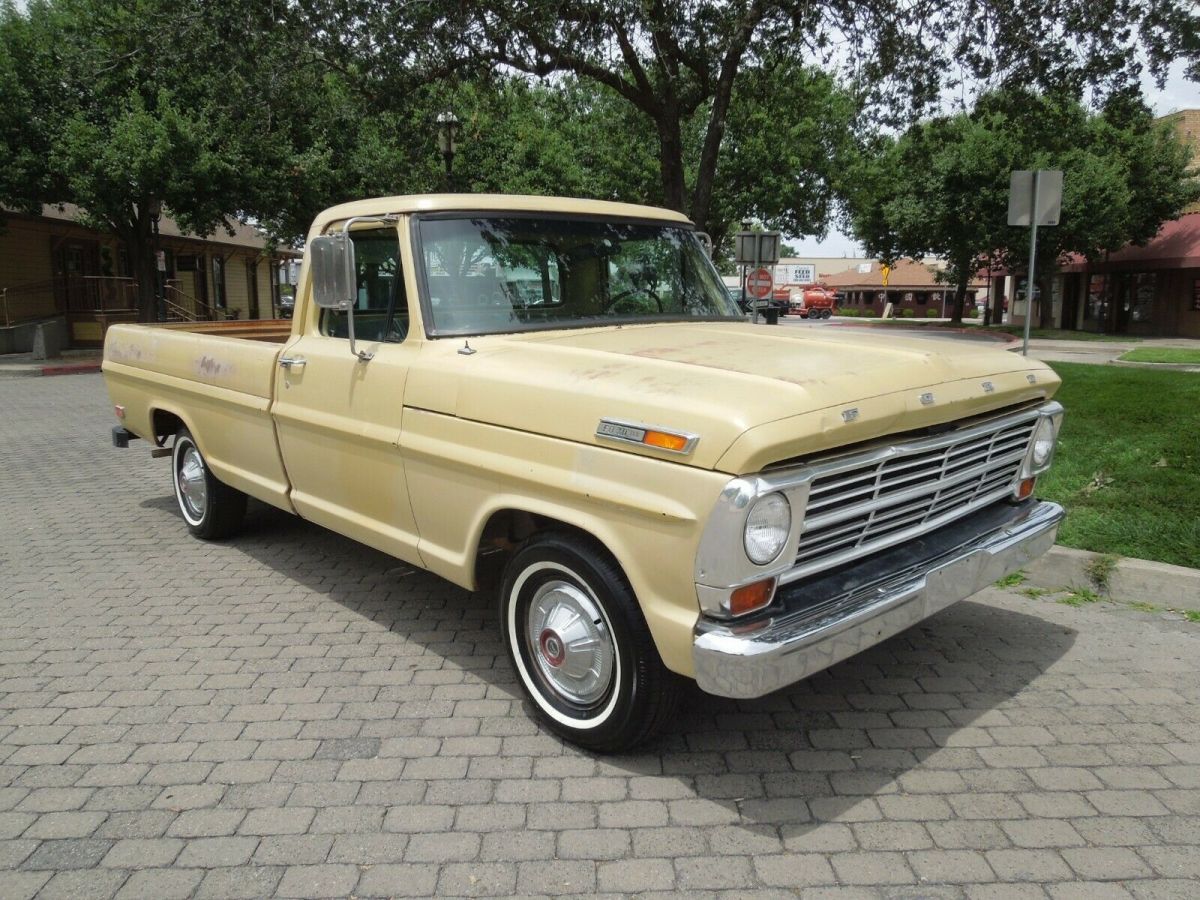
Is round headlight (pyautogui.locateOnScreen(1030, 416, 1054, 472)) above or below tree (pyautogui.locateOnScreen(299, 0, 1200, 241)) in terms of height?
below

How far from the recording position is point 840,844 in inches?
113

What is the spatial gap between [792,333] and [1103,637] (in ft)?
6.95

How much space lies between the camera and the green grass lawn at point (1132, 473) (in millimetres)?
5219

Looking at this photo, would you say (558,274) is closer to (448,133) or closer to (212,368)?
(212,368)

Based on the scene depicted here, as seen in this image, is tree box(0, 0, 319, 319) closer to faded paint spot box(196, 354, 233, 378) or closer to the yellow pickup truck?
faded paint spot box(196, 354, 233, 378)

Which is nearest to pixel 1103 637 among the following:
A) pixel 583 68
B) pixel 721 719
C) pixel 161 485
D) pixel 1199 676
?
pixel 1199 676

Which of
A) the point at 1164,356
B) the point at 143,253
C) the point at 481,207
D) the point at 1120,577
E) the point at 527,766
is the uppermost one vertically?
the point at 143,253

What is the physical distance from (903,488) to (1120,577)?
2443 mm

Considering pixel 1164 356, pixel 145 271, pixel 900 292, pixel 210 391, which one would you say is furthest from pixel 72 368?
pixel 900 292

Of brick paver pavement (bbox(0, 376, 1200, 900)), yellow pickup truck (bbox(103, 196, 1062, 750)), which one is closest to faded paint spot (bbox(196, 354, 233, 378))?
yellow pickup truck (bbox(103, 196, 1062, 750))

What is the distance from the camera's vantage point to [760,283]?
15812 millimetres

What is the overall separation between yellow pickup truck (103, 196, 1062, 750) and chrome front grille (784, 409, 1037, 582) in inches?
0.5

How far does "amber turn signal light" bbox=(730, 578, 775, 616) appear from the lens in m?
2.79

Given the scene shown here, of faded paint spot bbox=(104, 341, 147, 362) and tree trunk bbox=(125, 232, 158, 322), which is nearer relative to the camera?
faded paint spot bbox=(104, 341, 147, 362)
